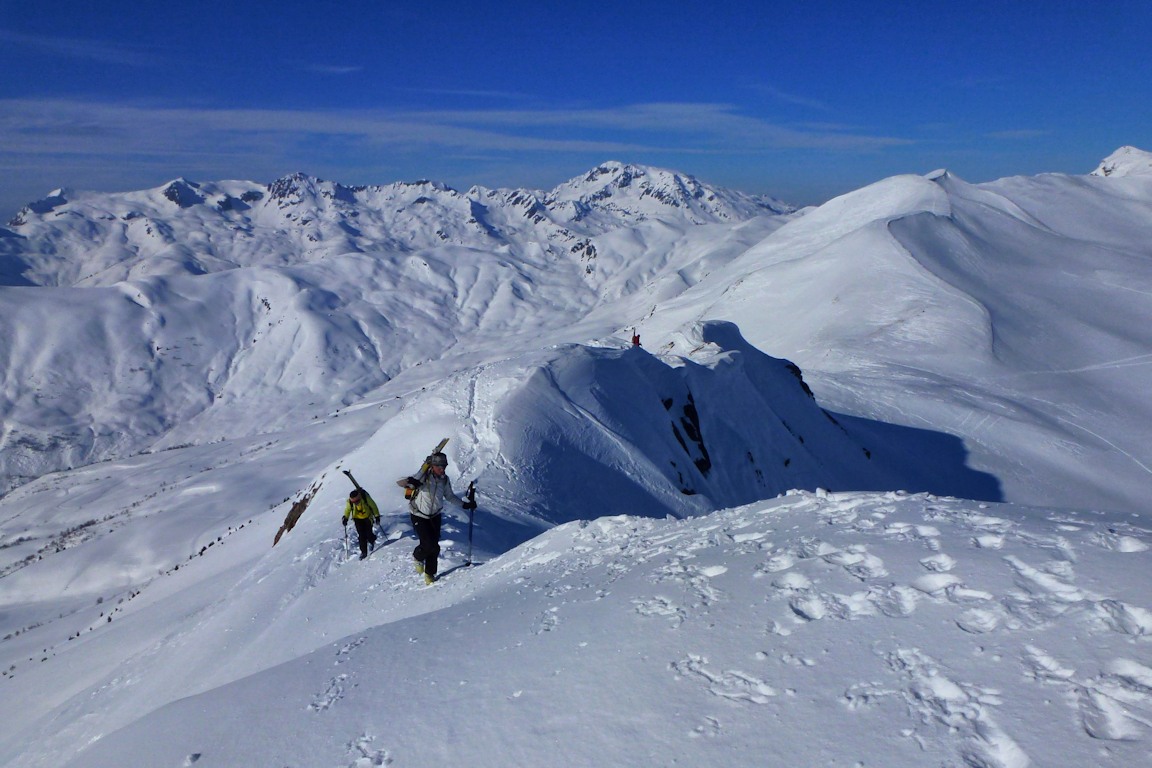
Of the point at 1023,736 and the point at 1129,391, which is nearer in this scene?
the point at 1023,736

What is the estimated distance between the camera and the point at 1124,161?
190m

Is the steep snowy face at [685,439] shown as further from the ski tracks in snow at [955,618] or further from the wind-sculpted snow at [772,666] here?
the ski tracks in snow at [955,618]

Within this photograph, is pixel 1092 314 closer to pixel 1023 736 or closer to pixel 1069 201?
pixel 1069 201

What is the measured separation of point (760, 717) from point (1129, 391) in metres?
58.4

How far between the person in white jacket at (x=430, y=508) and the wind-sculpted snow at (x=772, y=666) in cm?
275

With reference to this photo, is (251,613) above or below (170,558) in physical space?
above

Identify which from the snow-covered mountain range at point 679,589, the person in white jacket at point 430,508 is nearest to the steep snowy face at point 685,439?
the snow-covered mountain range at point 679,589

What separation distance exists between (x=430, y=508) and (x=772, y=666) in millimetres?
7240

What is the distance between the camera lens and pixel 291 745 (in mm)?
5668

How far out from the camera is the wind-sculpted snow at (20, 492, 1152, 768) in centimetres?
446

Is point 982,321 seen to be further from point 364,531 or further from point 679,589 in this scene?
point 679,589

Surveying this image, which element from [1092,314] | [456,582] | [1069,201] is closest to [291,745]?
[456,582]

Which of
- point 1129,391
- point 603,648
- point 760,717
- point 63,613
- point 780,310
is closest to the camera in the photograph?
point 760,717

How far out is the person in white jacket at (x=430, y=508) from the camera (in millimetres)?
11188
